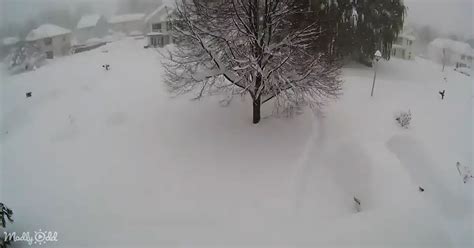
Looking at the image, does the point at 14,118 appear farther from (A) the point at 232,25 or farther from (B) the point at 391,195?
(B) the point at 391,195

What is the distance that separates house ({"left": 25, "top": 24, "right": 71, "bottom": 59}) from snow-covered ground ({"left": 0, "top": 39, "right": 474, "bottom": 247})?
1041 inches

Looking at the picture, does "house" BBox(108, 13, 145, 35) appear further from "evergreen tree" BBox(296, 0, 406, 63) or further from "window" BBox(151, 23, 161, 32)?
"evergreen tree" BBox(296, 0, 406, 63)

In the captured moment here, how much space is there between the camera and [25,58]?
110 feet

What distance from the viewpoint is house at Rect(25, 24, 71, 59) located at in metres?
39.5

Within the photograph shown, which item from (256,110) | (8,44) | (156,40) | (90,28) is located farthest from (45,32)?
(256,110)

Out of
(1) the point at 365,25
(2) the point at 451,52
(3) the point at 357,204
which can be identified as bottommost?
(3) the point at 357,204

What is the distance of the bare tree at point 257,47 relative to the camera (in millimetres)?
11594

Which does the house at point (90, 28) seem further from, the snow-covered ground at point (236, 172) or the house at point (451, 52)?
the house at point (451, 52)

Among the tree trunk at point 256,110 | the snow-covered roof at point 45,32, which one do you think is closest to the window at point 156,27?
the snow-covered roof at point 45,32

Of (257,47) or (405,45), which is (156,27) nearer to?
(405,45)

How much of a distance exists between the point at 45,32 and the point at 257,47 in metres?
37.4

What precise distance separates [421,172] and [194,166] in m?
6.82

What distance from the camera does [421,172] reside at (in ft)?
33.5

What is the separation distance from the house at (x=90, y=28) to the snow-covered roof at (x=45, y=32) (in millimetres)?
3439
